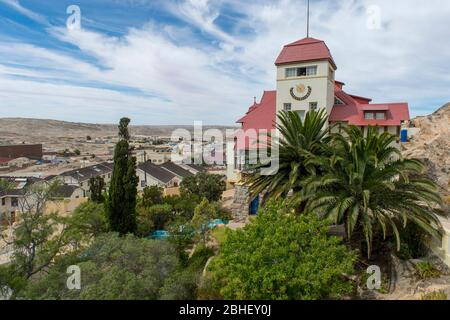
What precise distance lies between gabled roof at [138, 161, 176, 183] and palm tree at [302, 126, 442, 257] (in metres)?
39.9

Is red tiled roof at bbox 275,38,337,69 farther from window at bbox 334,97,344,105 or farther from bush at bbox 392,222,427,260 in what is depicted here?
bush at bbox 392,222,427,260

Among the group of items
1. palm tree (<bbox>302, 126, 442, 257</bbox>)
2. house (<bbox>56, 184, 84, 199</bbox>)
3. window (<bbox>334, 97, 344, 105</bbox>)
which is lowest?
house (<bbox>56, 184, 84, 199</bbox>)

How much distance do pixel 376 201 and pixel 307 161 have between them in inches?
118

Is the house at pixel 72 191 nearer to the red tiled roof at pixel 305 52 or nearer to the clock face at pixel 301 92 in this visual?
the clock face at pixel 301 92

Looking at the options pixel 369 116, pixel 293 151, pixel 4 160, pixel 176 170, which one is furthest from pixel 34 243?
pixel 4 160

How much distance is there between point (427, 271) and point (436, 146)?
28.6 feet

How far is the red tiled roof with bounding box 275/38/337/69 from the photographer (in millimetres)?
21500

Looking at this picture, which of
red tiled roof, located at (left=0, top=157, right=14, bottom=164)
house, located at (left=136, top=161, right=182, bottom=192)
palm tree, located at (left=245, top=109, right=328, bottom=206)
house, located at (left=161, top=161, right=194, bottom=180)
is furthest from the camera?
red tiled roof, located at (left=0, top=157, right=14, bottom=164)

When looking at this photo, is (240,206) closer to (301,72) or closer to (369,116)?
(301,72)

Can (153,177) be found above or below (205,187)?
below

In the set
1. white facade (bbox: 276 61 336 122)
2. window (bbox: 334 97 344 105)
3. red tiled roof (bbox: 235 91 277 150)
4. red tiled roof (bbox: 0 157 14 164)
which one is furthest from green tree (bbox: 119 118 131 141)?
red tiled roof (bbox: 0 157 14 164)

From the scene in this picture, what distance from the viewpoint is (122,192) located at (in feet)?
59.5

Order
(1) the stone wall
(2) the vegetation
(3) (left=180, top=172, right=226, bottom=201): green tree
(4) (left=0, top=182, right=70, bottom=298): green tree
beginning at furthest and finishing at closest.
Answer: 1. (3) (left=180, top=172, right=226, bottom=201): green tree
2. (1) the stone wall
3. (4) (left=0, top=182, right=70, bottom=298): green tree
4. (2) the vegetation
